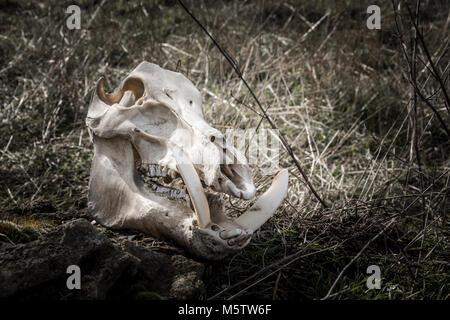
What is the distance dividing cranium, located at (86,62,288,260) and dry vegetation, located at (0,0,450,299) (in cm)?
30

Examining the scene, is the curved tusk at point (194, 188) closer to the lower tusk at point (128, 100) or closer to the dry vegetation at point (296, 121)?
the dry vegetation at point (296, 121)

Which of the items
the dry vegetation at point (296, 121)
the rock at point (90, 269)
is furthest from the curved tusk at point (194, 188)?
the dry vegetation at point (296, 121)

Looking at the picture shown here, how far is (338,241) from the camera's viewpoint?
330cm

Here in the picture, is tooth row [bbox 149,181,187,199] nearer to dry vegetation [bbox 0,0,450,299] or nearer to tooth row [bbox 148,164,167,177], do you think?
tooth row [bbox 148,164,167,177]

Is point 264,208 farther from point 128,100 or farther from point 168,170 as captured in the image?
point 128,100

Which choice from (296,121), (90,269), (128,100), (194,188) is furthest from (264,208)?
(296,121)

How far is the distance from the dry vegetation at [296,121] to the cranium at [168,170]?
30 centimetres

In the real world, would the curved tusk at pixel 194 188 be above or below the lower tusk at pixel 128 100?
below

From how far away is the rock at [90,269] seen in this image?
240 cm

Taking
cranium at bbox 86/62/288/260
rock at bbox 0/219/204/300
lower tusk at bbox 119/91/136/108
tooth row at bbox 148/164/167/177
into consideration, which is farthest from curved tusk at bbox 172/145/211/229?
lower tusk at bbox 119/91/136/108

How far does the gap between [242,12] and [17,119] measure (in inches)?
135

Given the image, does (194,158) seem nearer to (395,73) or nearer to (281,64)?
(281,64)
